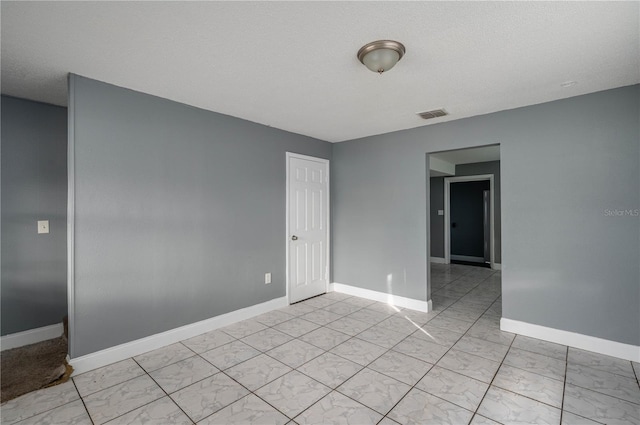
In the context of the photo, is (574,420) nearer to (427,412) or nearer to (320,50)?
(427,412)

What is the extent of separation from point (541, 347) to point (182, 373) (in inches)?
131

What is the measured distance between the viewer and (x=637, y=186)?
2.59 m

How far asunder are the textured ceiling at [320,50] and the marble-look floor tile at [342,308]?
2.57m

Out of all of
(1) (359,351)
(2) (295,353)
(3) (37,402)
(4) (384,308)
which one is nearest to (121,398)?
(3) (37,402)

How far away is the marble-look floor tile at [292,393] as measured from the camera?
79.2 inches

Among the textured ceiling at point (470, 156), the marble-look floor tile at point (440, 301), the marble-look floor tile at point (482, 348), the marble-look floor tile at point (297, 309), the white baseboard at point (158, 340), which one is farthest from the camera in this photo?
the textured ceiling at point (470, 156)

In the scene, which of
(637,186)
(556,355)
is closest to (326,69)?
(637,186)

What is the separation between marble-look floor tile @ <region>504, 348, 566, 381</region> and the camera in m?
2.41

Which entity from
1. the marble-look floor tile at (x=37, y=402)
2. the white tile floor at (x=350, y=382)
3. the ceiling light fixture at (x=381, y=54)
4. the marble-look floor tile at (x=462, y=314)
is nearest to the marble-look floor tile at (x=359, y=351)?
the white tile floor at (x=350, y=382)

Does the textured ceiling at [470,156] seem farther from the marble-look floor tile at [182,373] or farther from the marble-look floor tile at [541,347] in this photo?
the marble-look floor tile at [182,373]

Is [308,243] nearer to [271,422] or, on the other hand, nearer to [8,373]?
[271,422]

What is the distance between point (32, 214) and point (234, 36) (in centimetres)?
293

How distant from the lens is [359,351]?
279 cm

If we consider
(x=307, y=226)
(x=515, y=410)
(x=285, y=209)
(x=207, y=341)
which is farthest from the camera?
(x=307, y=226)
